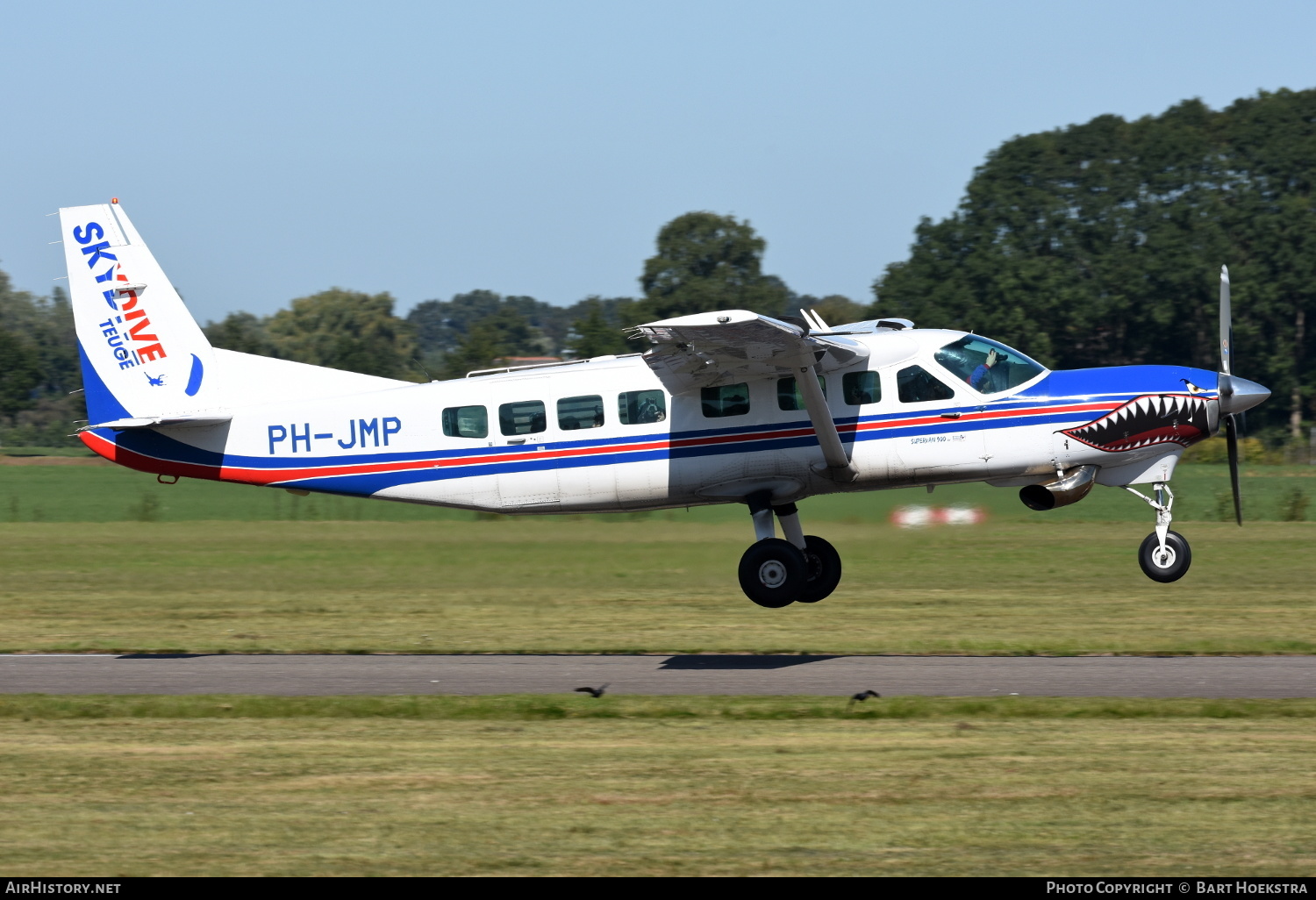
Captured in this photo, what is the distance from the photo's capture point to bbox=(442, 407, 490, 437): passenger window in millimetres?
16688

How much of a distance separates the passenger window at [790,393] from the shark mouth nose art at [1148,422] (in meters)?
3.03

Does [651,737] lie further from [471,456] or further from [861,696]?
[471,456]

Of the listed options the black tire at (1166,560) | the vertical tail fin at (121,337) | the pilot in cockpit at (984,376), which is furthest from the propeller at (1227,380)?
the vertical tail fin at (121,337)

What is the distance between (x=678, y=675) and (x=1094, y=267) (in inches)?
1913

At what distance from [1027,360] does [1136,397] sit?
4.15 ft

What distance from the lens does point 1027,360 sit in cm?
1617

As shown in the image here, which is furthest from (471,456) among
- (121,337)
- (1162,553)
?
(1162,553)

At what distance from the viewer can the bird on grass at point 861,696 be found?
12.5 metres

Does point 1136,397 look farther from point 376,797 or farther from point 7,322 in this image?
point 7,322

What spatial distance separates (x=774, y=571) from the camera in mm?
16516

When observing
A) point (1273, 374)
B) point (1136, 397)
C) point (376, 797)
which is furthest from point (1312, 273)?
point (376, 797)

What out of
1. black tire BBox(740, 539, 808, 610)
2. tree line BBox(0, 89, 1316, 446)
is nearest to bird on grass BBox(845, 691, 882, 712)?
black tire BBox(740, 539, 808, 610)

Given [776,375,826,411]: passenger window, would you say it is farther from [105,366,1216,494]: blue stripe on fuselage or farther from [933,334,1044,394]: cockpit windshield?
[933,334,1044,394]: cockpit windshield

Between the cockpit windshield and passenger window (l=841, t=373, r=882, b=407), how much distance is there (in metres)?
0.76
